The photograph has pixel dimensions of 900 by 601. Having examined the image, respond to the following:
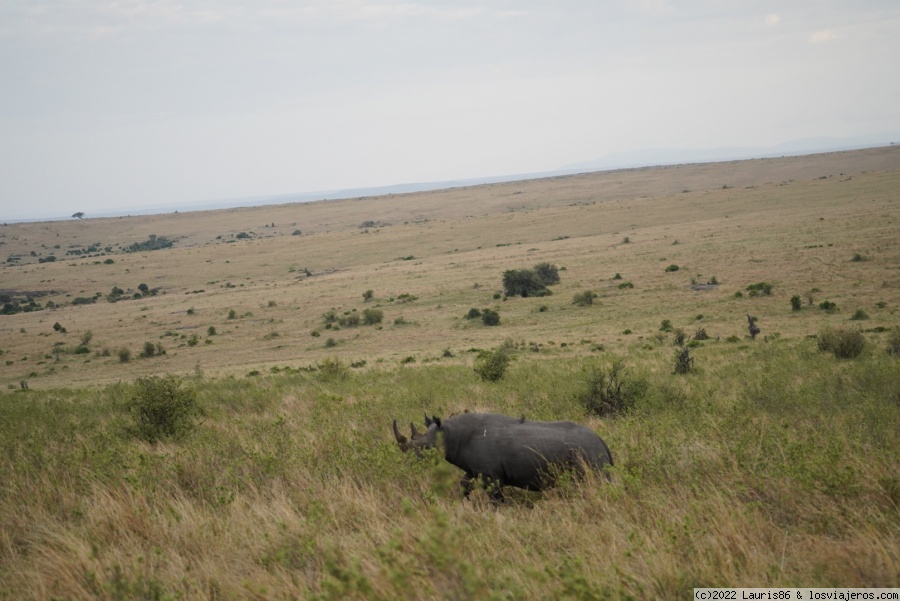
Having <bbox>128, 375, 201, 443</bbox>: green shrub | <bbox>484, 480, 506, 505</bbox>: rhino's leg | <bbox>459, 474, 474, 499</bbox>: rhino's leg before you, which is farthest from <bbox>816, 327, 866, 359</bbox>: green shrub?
<bbox>128, 375, 201, 443</bbox>: green shrub

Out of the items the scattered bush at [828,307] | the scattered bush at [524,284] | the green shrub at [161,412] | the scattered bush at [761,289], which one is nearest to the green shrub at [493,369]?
the green shrub at [161,412]

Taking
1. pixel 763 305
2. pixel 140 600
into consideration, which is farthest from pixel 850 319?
pixel 140 600

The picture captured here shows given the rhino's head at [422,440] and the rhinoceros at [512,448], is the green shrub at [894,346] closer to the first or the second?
the rhinoceros at [512,448]

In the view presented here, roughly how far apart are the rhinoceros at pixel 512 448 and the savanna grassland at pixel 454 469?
0.29 meters

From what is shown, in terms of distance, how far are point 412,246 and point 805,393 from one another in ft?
223

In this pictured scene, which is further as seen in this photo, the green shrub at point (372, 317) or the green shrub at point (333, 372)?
the green shrub at point (372, 317)

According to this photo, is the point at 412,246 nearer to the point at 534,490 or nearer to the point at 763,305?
the point at 763,305

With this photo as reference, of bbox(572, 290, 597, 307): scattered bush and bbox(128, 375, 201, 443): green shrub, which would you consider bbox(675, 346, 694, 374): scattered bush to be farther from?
bbox(572, 290, 597, 307): scattered bush

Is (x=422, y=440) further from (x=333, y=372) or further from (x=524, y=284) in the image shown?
(x=524, y=284)

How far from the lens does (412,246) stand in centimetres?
7831

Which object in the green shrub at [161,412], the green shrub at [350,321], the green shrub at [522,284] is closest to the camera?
the green shrub at [161,412]

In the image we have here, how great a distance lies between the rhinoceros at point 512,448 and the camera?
6.75 meters

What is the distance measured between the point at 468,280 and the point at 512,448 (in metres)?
43.5

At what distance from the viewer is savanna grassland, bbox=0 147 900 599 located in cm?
442
